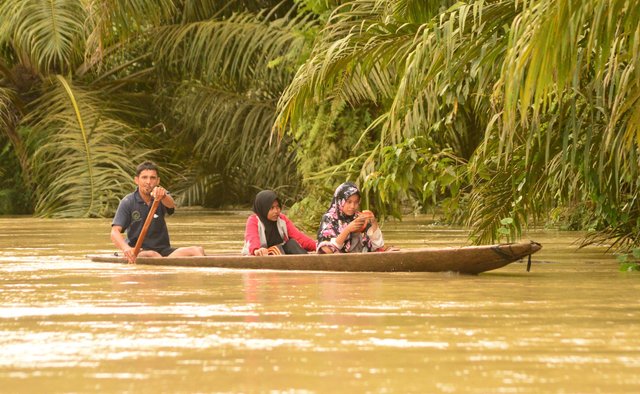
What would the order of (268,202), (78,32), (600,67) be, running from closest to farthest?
(600,67)
(268,202)
(78,32)

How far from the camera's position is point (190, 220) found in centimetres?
2380

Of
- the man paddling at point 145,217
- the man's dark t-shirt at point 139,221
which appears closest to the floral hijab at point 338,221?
the man paddling at point 145,217

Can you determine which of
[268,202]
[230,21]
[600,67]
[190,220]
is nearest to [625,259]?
[268,202]

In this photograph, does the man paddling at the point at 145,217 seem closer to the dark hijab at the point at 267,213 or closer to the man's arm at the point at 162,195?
the man's arm at the point at 162,195

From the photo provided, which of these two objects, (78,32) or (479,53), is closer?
(479,53)

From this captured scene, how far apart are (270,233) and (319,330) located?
5279 millimetres

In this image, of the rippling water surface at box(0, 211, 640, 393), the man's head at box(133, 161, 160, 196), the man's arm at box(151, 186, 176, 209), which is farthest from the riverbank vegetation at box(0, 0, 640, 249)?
the man's head at box(133, 161, 160, 196)

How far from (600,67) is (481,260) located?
2.86 meters

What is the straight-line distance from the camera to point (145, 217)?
12.3 meters

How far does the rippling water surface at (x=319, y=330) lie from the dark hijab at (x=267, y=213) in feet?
2.88

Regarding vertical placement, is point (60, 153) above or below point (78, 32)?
below

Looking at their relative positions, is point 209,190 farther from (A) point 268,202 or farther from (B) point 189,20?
(A) point 268,202

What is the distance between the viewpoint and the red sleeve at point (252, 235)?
1170 cm

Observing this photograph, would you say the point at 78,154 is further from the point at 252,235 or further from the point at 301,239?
the point at 252,235
